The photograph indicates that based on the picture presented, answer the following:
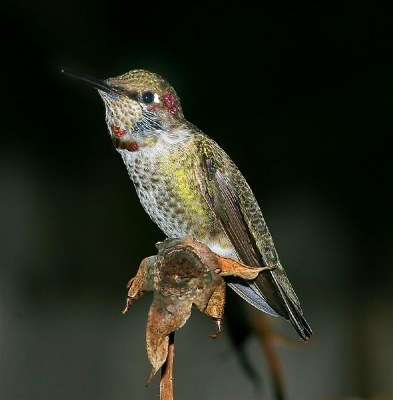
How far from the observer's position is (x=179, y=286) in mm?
1115

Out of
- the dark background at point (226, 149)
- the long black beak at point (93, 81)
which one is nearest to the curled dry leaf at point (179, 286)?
the long black beak at point (93, 81)

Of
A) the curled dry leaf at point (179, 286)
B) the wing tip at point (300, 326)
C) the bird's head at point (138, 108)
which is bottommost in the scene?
the wing tip at point (300, 326)

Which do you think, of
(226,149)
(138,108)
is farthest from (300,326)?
(226,149)

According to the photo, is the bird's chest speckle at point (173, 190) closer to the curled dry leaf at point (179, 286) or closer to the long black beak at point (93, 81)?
the long black beak at point (93, 81)

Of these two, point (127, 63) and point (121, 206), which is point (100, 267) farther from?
point (127, 63)

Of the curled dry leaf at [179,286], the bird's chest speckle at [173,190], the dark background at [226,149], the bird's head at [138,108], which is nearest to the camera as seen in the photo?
the curled dry leaf at [179,286]

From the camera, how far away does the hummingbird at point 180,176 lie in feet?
5.79

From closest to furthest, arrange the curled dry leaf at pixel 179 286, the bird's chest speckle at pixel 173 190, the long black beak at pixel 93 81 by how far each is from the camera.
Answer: the curled dry leaf at pixel 179 286
the long black beak at pixel 93 81
the bird's chest speckle at pixel 173 190

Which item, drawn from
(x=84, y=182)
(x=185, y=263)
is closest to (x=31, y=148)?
(x=84, y=182)

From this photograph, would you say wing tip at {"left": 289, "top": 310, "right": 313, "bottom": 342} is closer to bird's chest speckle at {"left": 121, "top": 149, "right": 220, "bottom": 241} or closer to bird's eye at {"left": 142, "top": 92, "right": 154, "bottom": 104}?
bird's chest speckle at {"left": 121, "top": 149, "right": 220, "bottom": 241}

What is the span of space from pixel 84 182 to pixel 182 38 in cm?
94

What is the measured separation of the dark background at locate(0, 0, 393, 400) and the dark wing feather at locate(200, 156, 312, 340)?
203 centimetres

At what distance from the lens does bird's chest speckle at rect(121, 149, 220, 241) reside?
1.85m

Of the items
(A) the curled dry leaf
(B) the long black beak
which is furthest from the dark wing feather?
(A) the curled dry leaf
